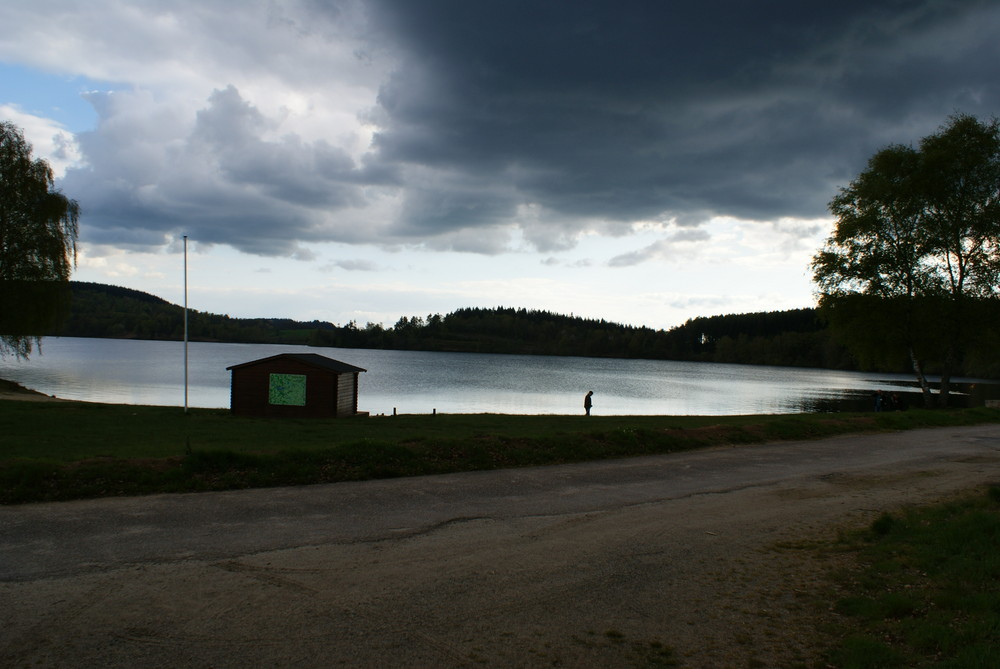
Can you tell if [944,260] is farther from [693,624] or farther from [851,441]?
[693,624]

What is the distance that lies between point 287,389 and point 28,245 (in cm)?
1684

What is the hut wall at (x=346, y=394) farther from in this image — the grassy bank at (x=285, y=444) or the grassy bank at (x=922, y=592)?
the grassy bank at (x=922, y=592)

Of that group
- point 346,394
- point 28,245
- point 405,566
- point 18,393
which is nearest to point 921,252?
point 346,394

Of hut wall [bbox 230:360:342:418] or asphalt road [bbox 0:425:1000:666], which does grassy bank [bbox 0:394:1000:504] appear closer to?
asphalt road [bbox 0:425:1000:666]

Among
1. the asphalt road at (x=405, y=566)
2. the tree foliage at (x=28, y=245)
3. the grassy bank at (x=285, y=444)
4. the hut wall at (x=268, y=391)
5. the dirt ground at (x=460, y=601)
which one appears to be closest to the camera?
the dirt ground at (x=460, y=601)

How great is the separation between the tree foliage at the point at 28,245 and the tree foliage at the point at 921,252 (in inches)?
1653

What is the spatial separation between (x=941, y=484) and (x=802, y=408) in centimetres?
3980

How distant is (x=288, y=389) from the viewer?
94.6 feet

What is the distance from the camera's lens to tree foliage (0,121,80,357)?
32500mm

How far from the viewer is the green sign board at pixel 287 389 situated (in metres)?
28.8

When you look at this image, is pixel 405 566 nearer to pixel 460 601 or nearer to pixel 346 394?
pixel 460 601

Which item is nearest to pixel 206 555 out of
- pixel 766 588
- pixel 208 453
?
pixel 208 453

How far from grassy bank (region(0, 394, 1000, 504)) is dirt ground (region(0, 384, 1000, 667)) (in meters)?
1.57

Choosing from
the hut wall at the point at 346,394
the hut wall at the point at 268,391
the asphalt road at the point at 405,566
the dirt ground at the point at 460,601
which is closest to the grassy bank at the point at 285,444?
the asphalt road at the point at 405,566
